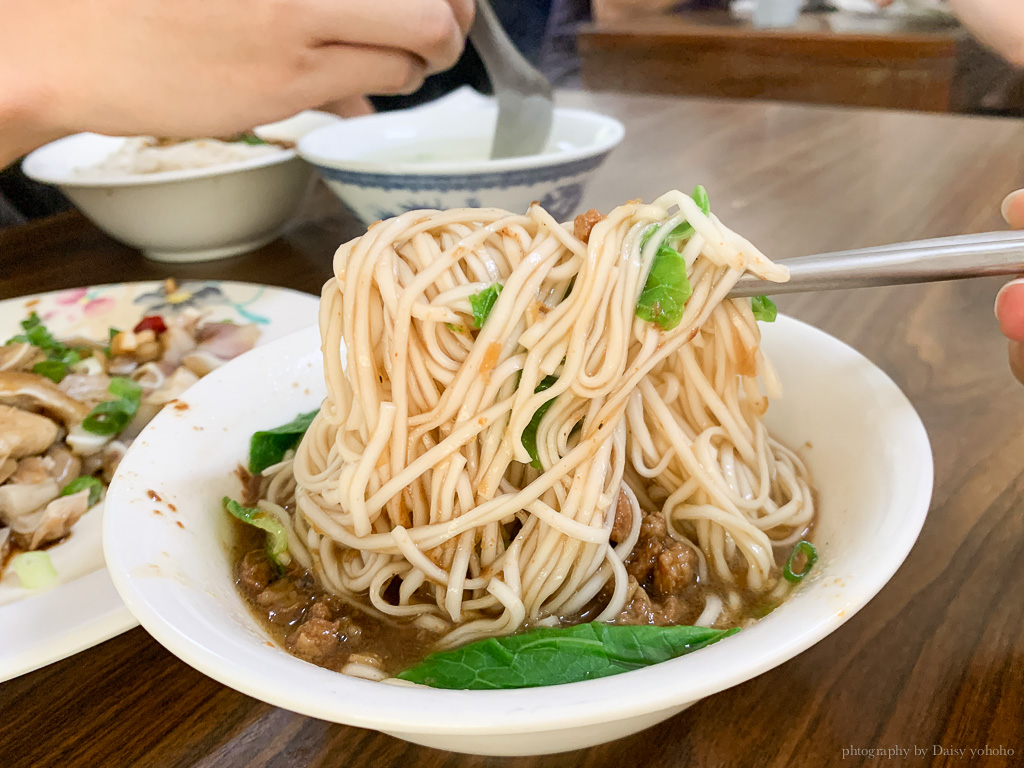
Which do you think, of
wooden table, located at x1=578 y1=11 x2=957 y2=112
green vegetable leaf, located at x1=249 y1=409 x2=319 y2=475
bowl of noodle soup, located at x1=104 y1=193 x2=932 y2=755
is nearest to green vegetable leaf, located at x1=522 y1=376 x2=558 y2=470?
bowl of noodle soup, located at x1=104 y1=193 x2=932 y2=755

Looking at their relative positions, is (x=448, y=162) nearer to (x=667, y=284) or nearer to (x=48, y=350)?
(x=48, y=350)

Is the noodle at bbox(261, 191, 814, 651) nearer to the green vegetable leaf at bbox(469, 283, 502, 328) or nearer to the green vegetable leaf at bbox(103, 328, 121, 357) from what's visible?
the green vegetable leaf at bbox(469, 283, 502, 328)

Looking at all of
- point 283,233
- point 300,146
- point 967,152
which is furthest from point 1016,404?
point 283,233

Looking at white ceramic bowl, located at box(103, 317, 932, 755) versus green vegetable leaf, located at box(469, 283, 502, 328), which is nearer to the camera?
white ceramic bowl, located at box(103, 317, 932, 755)

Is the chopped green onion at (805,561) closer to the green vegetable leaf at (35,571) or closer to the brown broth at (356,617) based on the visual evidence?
the brown broth at (356,617)

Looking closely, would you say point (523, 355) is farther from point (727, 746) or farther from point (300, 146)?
point (300, 146)

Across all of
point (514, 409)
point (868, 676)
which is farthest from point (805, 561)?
point (514, 409)

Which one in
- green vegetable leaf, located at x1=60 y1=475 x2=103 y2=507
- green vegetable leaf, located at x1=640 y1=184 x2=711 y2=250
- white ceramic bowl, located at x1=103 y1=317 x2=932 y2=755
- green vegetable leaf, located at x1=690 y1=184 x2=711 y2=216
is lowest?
green vegetable leaf, located at x1=60 y1=475 x2=103 y2=507
